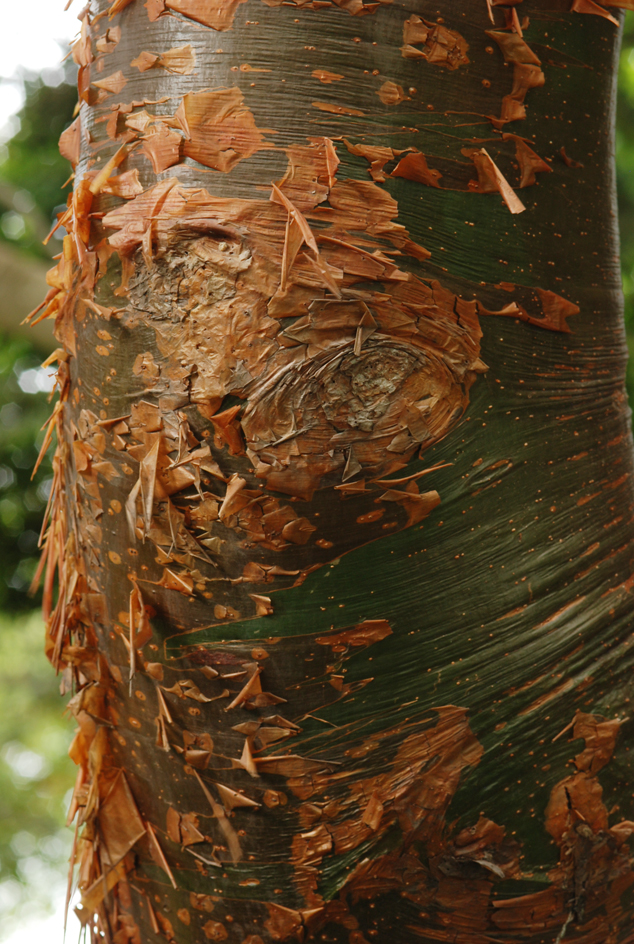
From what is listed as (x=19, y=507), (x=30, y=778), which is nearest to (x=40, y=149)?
(x=19, y=507)

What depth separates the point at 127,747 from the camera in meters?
0.44

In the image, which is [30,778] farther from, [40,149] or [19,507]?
[40,149]

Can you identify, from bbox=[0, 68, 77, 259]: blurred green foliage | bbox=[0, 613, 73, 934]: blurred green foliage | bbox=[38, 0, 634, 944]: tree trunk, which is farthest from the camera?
bbox=[0, 613, 73, 934]: blurred green foliage

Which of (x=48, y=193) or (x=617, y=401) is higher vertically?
(x=48, y=193)

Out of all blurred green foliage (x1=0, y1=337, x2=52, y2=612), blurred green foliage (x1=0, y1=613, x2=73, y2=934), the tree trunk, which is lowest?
blurred green foliage (x1=0, y1=613, x2=73, y2=934)

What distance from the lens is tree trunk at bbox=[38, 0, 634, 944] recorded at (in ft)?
1.20

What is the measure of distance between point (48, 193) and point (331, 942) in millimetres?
1291

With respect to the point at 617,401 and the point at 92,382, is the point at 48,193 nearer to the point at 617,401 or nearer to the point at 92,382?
the point at 92,382

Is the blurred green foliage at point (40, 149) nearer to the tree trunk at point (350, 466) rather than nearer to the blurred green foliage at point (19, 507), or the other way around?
the blurred green foliage at point (19, 507)

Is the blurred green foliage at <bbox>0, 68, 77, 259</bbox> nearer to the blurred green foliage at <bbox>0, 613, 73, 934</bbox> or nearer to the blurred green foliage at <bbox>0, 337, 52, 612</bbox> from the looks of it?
the blurred green foliage at <bbox>0, 337, 52, 612</bbox>

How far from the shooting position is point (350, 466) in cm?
37

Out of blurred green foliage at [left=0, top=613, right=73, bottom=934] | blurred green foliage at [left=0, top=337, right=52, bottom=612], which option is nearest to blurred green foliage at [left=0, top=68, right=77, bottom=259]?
blurred green foliage at [left=0, top=337, right=52, bottom=612]

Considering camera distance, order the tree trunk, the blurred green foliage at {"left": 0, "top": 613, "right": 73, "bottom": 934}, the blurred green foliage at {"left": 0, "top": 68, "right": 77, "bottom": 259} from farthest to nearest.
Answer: the blurred green foliage at {"left": 0, "top": 613, "right": 73, "bottom": 934}, the blurred green foliage at {"left": 0, "top": 68, "right": 77, "bottom": 259}, the tree trunk

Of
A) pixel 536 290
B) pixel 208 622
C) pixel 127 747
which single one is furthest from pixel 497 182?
pixel 127 747
